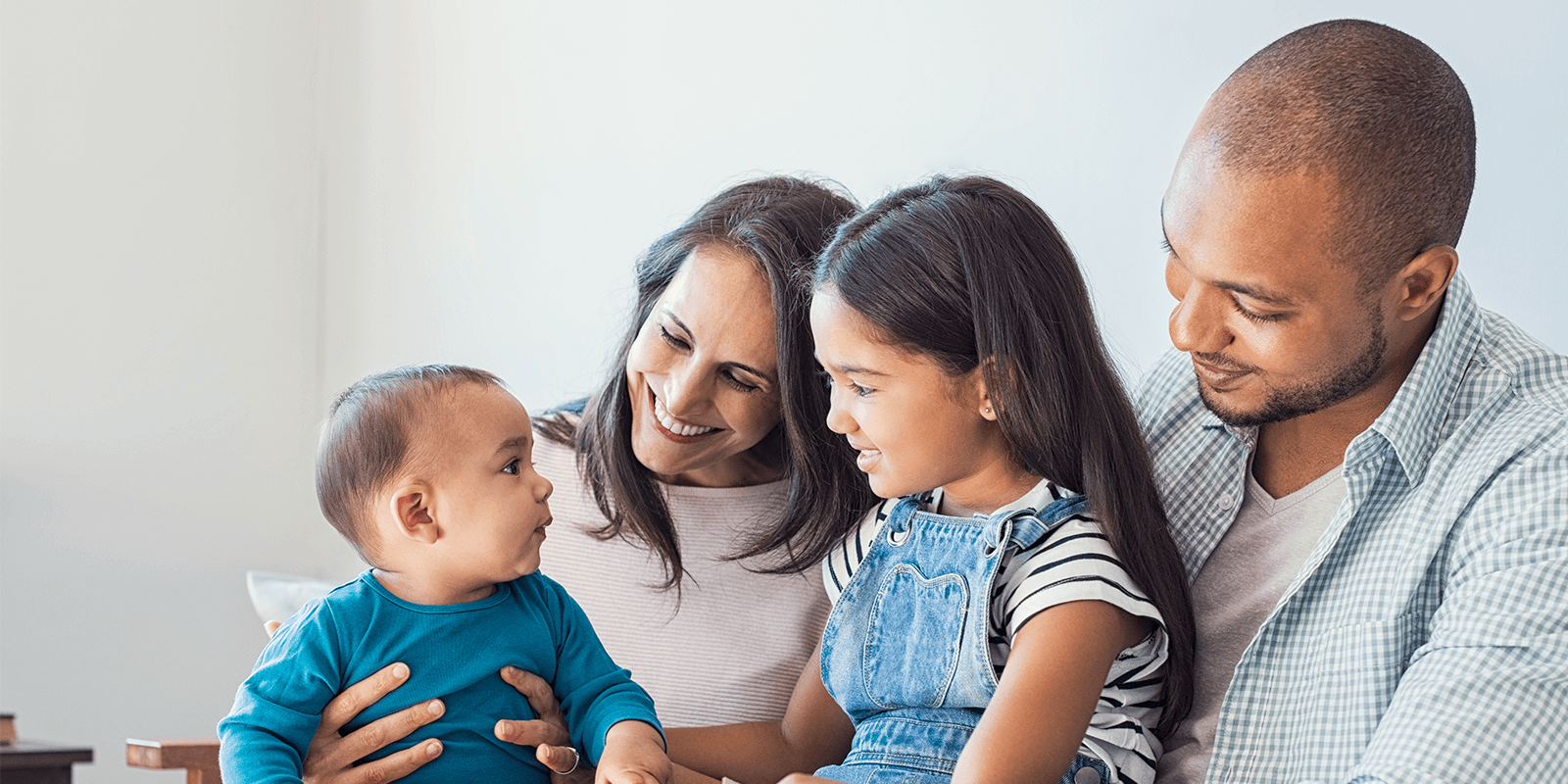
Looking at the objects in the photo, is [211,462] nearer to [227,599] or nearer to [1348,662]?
[227,599]

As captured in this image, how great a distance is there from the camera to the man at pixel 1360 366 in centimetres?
115

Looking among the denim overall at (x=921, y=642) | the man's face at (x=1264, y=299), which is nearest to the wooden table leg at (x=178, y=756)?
the denim overall at (x=921, y=642)

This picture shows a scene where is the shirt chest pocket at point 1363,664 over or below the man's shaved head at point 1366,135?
below

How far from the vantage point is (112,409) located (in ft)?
11.1

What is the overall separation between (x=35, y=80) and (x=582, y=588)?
7.64 feet

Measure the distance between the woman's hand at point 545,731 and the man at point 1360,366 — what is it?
64cm

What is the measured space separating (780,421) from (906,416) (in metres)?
0.47

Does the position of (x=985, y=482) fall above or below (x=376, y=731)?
above

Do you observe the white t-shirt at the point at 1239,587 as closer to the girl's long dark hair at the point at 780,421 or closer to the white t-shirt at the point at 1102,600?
the white t-shirt at the point at 1102,600

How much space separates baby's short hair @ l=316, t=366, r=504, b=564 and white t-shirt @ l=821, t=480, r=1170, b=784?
578mm

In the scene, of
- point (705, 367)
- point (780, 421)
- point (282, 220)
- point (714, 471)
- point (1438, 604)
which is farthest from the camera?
point (282, 220)

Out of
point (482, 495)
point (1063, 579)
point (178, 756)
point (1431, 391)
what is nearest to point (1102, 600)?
point (1063, 579)

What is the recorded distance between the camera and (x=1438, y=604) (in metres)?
1.18

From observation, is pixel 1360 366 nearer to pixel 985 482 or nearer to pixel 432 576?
pixel 985 482
